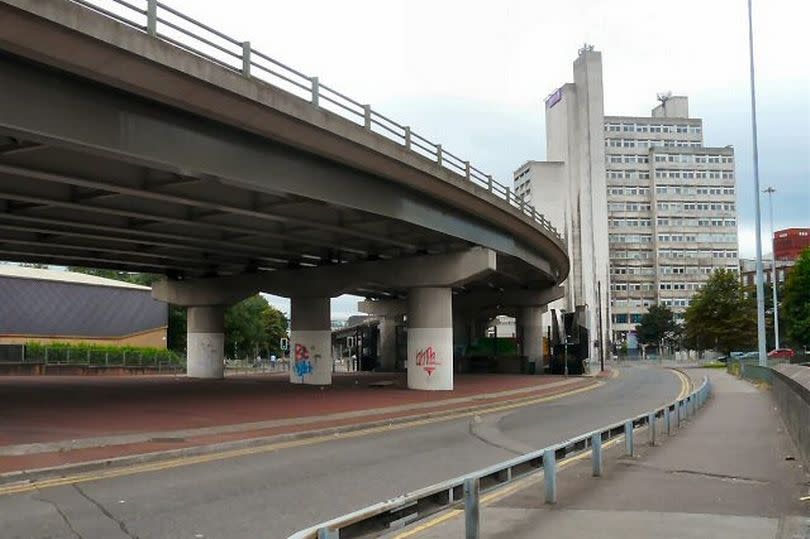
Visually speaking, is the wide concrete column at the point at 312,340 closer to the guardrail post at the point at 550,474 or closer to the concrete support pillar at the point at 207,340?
the concrete support pillar at the point at 207,340

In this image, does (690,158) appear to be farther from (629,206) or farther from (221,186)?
(221,186)

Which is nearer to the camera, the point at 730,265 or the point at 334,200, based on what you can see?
the point at 334,200

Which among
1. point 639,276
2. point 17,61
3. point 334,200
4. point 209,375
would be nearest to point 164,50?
point 17,61

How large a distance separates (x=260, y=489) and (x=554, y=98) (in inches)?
4991

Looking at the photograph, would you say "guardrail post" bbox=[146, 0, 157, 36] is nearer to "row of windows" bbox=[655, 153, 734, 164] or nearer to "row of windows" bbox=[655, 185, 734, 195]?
"row of windows" bbox=[655, 185, 734, 195]

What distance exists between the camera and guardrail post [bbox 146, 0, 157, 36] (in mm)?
14688

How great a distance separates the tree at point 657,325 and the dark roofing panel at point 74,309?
82.1 meters

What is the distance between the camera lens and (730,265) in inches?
5389

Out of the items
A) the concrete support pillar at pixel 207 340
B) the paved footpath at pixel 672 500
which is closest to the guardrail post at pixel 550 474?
the paved footpath at pixel 672 500

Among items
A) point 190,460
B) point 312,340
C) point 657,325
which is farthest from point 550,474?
point 657,325

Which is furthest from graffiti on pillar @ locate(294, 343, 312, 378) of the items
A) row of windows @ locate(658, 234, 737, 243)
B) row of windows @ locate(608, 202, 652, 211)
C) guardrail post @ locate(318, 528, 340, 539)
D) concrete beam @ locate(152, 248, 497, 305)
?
row of windows @ locate(658, 234, 737, 243)

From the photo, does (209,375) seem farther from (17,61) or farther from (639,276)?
(639,276)

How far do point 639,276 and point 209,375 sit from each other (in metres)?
106

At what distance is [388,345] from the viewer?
6644 cm
